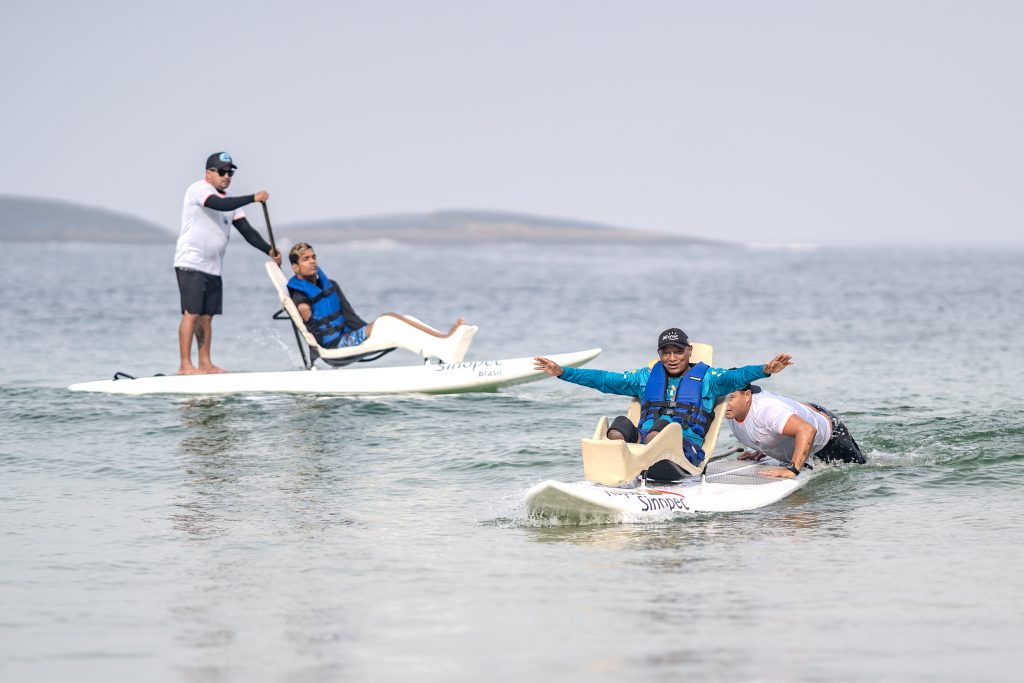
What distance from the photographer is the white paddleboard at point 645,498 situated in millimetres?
9242

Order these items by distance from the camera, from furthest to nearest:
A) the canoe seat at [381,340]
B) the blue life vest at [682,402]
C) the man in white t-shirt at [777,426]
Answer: the canoe seat at [381,340] < the man in white t-shirt at [777,426] < the blue life vest at [682,402]

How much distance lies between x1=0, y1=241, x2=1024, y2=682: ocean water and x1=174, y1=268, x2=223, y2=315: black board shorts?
1062mm

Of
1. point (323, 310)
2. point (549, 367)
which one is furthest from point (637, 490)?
point (323, 310)

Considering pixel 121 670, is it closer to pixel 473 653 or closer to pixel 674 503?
pixel 473 653

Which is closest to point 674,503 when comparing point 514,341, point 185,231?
point 185,231

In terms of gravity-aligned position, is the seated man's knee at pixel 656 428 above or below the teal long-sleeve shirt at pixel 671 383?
below

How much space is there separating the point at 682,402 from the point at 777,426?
2.76ft

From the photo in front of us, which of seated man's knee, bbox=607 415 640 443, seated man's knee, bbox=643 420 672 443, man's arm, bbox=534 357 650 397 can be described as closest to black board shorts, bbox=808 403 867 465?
man's arm, bbox=534 357 650 397

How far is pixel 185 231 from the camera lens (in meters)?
15.3

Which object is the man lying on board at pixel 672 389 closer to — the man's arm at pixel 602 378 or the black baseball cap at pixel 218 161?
the man's arm at pixel 602 378

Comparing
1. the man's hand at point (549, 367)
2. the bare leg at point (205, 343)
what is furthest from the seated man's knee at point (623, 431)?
the bare leg at point (205, 343)

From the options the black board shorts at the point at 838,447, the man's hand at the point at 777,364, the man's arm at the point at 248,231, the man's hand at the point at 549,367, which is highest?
the man's arm at the point at 248,231

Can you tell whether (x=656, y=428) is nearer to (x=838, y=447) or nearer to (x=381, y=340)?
(x=838, y=447)

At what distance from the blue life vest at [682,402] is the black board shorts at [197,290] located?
22.1 ft
